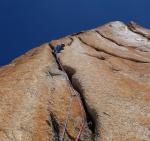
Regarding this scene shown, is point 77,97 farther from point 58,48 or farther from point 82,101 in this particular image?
point 58,48

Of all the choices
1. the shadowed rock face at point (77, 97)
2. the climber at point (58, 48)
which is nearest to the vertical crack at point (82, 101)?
the shadowed rock face at point (77, 97)

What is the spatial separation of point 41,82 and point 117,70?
21.0ft

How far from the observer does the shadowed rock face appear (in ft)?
56.2

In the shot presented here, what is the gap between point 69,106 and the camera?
A: 19172 mm

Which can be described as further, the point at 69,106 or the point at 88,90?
the point at 88,90

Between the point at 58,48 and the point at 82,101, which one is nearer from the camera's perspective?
the point at 82,101

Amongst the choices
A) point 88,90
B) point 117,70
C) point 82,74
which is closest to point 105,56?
point 117,70

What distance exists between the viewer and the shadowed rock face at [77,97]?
56.2 feet

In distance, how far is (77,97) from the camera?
20016mm

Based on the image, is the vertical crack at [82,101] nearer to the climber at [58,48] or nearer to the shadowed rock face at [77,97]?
the shadowed rock face at [77,97]

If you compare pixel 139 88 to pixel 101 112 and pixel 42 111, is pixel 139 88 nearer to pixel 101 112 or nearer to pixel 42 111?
pixel 101 112

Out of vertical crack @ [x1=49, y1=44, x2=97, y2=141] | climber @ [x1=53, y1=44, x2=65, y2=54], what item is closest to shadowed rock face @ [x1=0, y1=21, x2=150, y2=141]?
vertical crack @ [x1=49, y1=44, x2=97, y2=141]

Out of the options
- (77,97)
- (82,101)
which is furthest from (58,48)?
(82,101)

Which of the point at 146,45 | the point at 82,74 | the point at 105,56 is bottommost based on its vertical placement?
the point at 82,74
